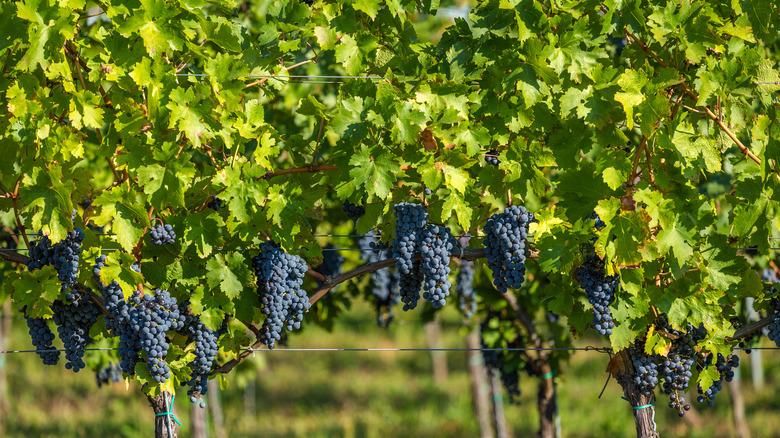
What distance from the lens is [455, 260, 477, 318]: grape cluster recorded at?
6047mm

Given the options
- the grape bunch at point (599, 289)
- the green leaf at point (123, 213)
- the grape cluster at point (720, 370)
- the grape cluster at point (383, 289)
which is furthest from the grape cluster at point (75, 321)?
the grape cluster at point (720, 370)

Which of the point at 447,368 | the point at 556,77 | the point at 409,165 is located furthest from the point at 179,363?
the point at 447,368

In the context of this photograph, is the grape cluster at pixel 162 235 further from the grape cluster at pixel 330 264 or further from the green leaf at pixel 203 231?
the grape cluster at pixel 330 264

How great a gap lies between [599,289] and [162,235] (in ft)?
6.80

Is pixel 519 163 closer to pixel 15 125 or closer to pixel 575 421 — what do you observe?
pixel 15 125

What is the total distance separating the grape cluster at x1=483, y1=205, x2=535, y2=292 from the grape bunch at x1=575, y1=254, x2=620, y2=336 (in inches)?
12.6

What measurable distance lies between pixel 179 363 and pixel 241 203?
89 cm

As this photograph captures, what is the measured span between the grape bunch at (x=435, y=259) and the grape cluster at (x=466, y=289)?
6.82 ft

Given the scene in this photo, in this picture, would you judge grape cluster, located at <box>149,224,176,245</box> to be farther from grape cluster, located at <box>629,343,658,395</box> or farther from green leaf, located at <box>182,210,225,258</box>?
grape cluster, located at <box>629,343,658,395</box>

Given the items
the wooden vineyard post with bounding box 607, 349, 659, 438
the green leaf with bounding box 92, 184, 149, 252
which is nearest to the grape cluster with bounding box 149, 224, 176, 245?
the green leaf with bounding box 92, 184, 149, 252

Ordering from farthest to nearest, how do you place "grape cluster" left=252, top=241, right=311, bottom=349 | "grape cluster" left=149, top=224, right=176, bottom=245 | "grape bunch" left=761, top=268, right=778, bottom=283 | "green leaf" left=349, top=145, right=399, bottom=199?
"grape bunch" left=761, top=268, right=778, bottom=283, "grape cluster" left=252, top=241, right=311, bottom=349, "grape cluster" left=149, top=224, right=176, bottom=245, "green leaf" left=349, top=145, right=399, bottom=199

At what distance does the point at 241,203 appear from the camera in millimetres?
3672

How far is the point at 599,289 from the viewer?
383 cm

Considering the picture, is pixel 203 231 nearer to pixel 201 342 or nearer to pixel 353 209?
pixel 201 342
